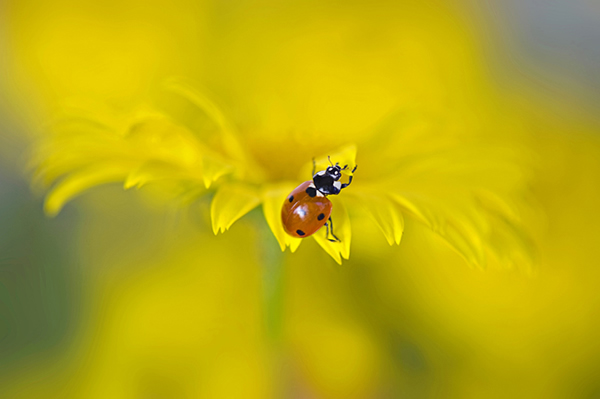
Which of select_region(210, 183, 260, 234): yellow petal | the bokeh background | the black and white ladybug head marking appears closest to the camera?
select_region(210, 183, 260, 234): yellow petal

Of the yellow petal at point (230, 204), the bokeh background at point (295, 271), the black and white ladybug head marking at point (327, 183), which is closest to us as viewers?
the yellow petal at point (230, 204)

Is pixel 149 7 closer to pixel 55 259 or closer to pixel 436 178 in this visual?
pixel 55 259

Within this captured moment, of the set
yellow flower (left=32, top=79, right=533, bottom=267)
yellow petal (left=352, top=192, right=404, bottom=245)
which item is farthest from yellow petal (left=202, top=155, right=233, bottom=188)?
yellow petal (left=352, top=192, right=404, bottom=245)

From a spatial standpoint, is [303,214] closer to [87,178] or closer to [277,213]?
[277,213]

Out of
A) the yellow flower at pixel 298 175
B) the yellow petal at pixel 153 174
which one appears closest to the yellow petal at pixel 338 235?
the yellow flower at pixel 298 175

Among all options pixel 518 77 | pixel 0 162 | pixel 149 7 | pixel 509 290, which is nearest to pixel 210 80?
pixel 149 7

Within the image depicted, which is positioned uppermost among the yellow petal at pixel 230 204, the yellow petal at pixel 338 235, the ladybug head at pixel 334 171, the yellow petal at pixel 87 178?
Answer: the yellow petal at pixel 87 178

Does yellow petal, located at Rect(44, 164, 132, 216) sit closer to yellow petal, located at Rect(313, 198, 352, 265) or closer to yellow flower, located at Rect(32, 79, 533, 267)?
yellow flower, located at Rect(32, 79, 533, 267)

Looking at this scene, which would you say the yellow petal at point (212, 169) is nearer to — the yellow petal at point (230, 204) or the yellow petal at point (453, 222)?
the yellow petal at point (230, 204)
